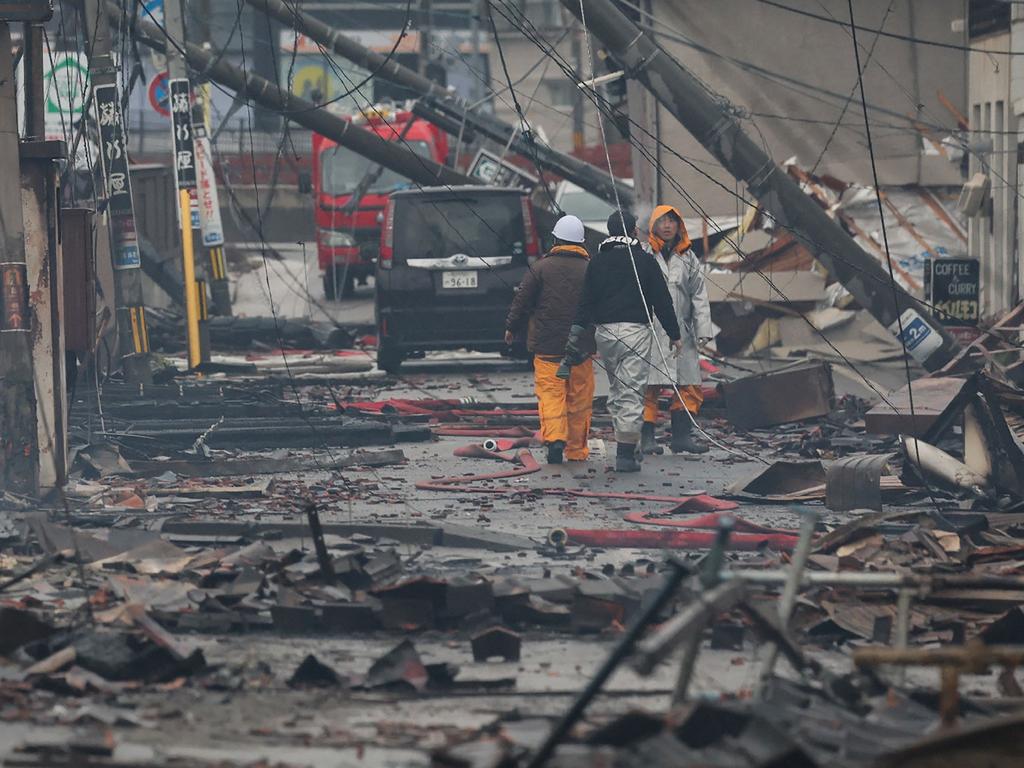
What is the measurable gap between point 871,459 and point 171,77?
Result: 11091 mm

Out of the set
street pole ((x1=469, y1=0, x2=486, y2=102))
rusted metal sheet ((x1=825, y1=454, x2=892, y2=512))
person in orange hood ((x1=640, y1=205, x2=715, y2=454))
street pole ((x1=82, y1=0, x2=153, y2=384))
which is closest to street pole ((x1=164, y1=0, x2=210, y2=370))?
street pole ((x1=82, y1=0, x2=153, y2=384))

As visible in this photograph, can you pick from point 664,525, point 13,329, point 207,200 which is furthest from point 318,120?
point 664,525

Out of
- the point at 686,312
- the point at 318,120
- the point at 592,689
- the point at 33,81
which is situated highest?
the point at 318,120

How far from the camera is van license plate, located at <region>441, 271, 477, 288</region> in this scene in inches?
739

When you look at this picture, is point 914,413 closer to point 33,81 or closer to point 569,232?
point 569,232

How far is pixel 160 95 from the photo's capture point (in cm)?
2169

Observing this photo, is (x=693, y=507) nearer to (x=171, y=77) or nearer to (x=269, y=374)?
(x=269, y=374)

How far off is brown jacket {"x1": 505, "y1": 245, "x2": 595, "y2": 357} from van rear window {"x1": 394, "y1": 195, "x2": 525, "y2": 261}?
5.41m

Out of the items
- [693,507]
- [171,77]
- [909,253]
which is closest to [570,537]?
[693,507]

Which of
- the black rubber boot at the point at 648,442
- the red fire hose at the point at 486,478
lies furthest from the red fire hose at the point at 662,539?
the black rubber boot at the point at 648,442

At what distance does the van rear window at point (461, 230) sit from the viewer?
18.8 metres

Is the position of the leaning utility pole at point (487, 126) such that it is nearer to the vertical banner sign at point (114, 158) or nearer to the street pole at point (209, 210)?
the street pole at point (209, 210)

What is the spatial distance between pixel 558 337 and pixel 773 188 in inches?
161

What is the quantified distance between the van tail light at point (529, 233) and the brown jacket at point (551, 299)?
5.43 metres
